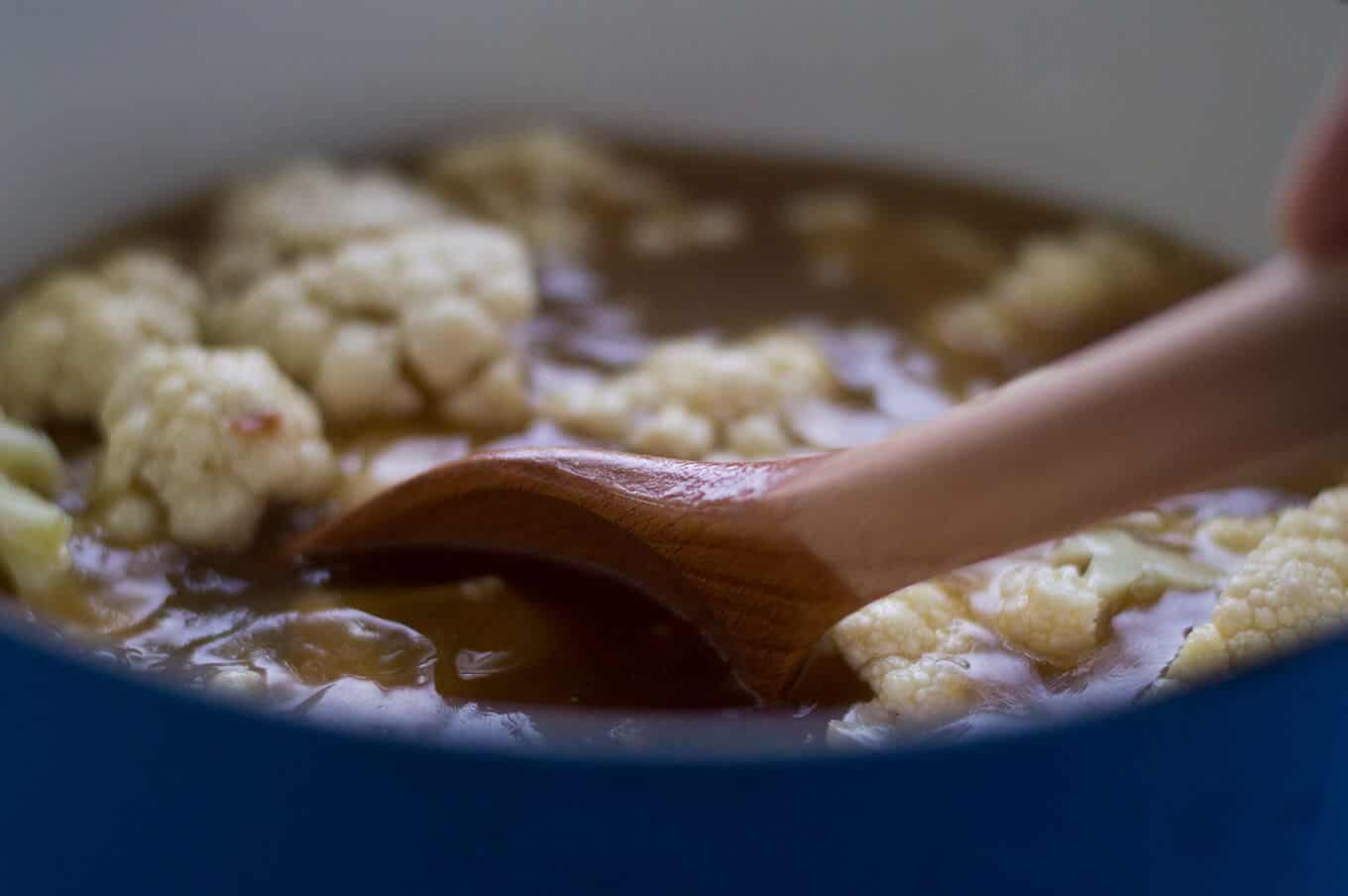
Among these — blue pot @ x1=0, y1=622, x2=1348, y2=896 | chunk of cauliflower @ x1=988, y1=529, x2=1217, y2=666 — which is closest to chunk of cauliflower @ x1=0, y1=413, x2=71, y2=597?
blue pot @ x1=0, y1=622, x2=1348, y2=896

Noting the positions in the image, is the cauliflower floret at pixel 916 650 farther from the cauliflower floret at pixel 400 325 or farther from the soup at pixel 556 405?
the cauliflower floret at pixel 400 325

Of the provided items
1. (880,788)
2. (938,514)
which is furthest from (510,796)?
(938,514)

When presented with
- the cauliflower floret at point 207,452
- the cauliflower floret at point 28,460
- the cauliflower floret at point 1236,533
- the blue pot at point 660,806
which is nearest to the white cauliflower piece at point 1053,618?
the cauliflower floret at point 1236,533

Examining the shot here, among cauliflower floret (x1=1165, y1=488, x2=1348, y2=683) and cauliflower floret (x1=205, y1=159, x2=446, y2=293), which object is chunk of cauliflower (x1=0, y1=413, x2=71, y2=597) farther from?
cauliflower floret (x1=1165, y1=488, x2=1348, y2=683)

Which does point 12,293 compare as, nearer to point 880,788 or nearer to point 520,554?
point 520,554

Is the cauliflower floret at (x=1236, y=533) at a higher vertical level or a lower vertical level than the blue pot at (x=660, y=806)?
higher

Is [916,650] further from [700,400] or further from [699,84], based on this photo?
[699,84]

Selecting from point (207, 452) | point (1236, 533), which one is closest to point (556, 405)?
point (207, 452)
